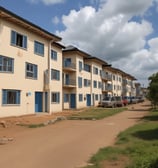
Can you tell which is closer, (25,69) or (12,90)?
(12,90)

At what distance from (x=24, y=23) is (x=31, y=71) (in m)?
5.32

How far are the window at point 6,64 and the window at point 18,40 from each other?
5.54 ft

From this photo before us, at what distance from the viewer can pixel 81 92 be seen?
166 ft

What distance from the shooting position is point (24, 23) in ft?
89.5

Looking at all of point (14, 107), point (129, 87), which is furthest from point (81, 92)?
point (129, 87)

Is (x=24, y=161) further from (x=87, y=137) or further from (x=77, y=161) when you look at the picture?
(x=87, y=137)

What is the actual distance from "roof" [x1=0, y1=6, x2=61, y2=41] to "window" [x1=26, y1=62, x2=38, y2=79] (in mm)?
3680

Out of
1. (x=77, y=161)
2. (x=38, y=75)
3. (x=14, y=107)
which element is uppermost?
(x=38, y=75)

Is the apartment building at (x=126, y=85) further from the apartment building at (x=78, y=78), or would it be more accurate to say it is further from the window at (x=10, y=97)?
the window at (x=10, y=97)

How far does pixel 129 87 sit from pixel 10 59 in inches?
3243

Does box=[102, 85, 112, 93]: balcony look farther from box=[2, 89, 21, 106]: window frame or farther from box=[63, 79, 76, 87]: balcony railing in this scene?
box=[2, 89, 21, 106]: window frame

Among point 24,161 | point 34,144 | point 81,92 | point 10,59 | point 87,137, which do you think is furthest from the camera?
point 81,92

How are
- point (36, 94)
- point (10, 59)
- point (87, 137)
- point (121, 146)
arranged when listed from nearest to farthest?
point (121, 146) < point (87, 137) < point (10, 59) < point (36, 94)

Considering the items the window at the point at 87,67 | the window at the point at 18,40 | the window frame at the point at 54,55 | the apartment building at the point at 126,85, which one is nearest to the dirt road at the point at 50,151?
the window at the point at 18,40
